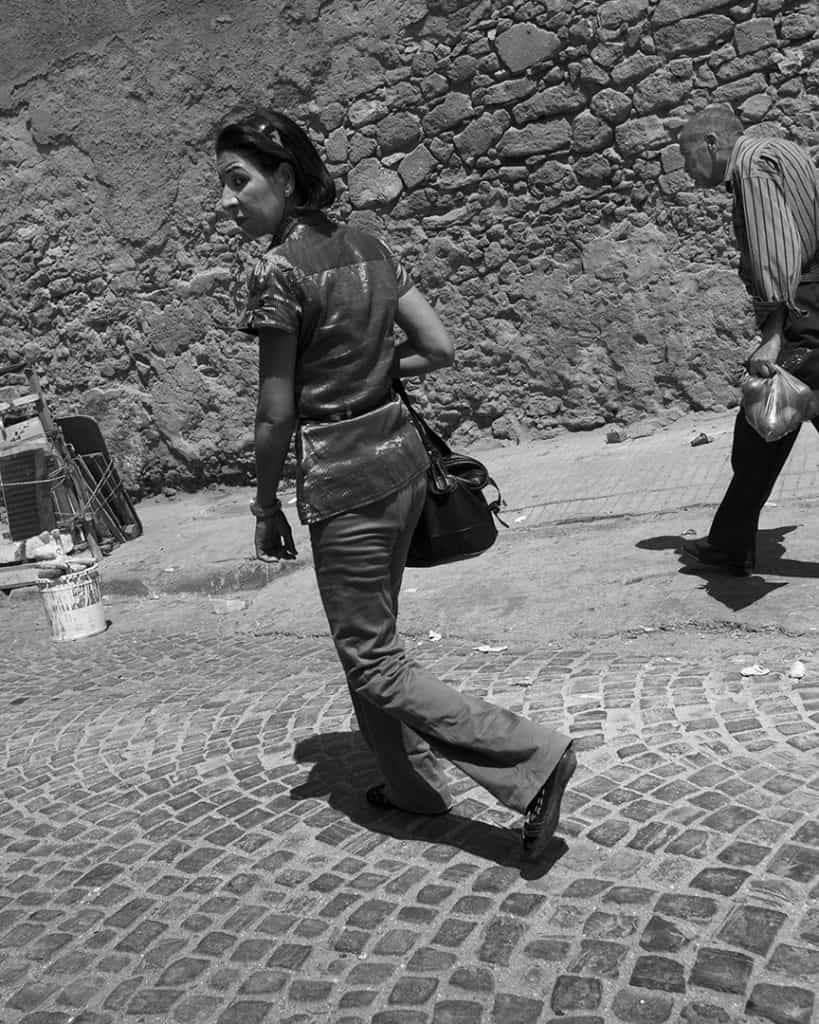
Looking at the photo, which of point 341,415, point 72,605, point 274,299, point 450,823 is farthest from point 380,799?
point 72,605

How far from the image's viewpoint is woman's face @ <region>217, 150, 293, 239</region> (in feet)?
8.66

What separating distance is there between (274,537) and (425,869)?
0.96 meters

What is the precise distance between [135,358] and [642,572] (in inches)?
227

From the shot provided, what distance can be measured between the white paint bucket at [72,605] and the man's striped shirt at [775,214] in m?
3.96

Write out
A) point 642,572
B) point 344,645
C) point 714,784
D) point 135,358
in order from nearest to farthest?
point 344,645 → point 714,784 → point 642,572 → point 135,358

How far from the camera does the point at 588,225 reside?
777cm

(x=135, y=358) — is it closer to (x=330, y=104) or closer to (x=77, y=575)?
(x=330, y=104)

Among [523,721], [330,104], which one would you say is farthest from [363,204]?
[523,721]

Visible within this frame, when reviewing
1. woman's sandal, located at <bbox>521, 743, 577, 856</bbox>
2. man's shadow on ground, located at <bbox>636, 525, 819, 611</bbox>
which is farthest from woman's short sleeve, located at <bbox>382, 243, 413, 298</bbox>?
man's shadow on ground, located at <bbox>636, 525, 819, 611</bbox>

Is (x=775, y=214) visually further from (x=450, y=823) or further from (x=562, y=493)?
(x=562, y=493)

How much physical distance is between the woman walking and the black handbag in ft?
0.20

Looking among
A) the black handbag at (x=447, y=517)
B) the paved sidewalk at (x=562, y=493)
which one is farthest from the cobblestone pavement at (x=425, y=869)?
the paved sidewalk at (x=562, y=493)

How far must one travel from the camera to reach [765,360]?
3861 mm

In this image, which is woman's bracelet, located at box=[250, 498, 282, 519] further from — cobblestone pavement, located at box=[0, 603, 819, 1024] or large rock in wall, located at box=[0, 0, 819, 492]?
large rock in wall, located at box=[0, 0, 819, 492]
